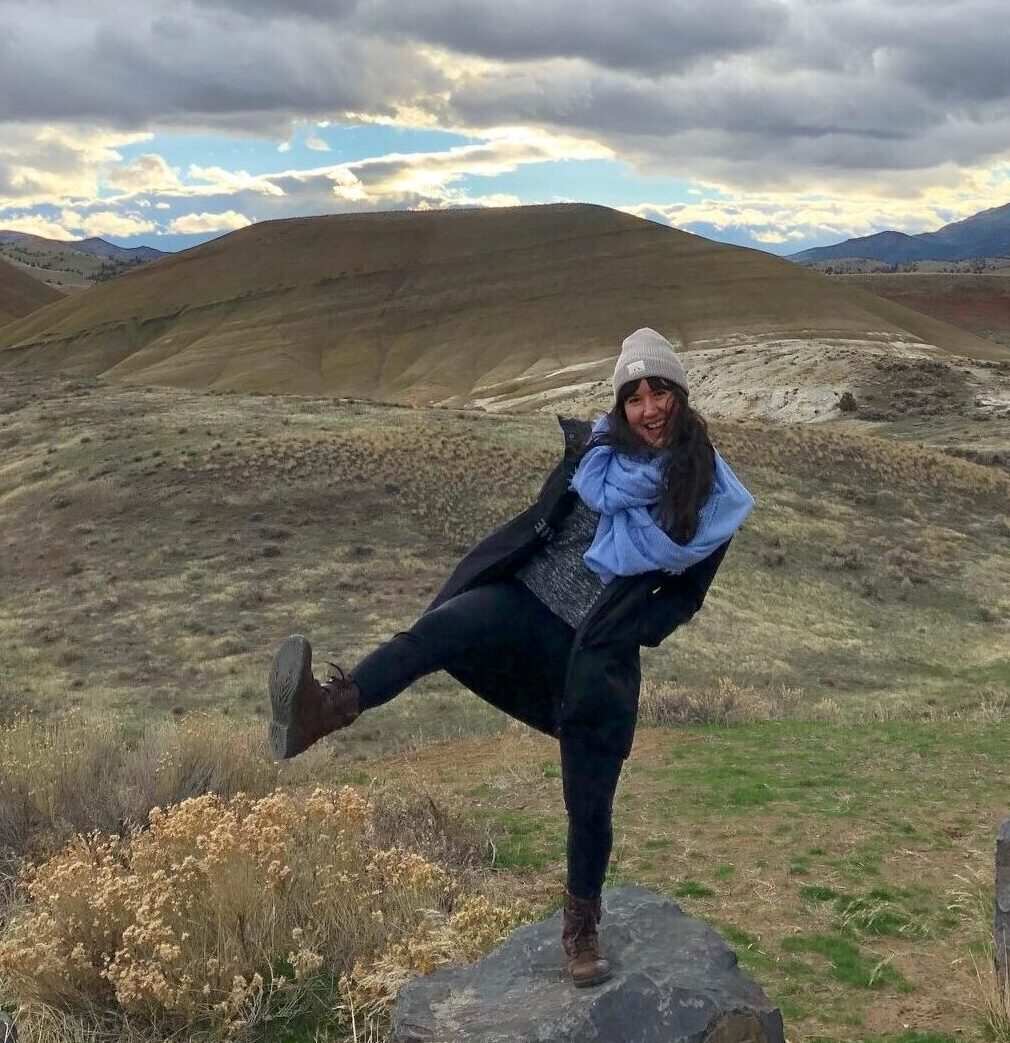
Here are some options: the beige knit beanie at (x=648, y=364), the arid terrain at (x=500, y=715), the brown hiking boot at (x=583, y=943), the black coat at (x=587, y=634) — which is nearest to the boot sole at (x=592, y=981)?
the brown hiking boot at (x=583, y=943)

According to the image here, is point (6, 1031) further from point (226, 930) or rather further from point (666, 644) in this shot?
point (666, 644)

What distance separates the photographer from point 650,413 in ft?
12.5

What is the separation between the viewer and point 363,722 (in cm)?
1391

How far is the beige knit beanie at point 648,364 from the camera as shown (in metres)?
3.77

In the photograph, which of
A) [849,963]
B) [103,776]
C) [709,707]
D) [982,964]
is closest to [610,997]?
[849,963]

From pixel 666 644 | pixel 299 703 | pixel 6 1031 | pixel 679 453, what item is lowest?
pixel 666 644

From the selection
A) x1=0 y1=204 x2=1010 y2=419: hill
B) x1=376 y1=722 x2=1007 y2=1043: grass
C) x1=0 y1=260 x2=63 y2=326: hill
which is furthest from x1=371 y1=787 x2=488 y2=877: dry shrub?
x1=0 y1=260 x2=63 y2=326: hill

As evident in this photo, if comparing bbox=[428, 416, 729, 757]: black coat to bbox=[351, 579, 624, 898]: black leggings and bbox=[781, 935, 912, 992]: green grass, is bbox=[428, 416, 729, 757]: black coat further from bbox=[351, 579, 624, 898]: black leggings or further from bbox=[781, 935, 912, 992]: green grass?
bbox=[781, 935, 912, 992]: green grass

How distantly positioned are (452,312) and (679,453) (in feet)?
269

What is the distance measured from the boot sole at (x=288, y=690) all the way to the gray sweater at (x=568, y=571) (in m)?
0.86

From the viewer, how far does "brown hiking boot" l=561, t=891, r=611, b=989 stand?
147 inches

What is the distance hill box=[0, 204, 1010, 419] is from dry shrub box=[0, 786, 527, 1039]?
46.9 metres

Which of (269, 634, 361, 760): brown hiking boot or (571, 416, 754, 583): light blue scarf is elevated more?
(571, 416, 754, 583): light blue scarf

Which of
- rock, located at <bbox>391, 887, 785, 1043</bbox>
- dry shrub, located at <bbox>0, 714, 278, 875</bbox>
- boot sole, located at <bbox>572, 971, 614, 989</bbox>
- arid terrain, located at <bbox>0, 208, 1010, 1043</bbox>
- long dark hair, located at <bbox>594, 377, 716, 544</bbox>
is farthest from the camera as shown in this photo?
dry shrub, located at <bbox>0, 714, 278, 875</bbox>
